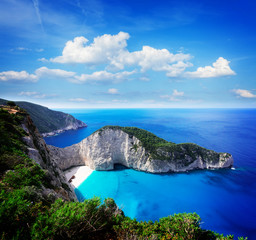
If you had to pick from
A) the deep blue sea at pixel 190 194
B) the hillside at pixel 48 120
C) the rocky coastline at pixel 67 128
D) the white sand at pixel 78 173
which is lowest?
the deep blue sea at pixel 190 194

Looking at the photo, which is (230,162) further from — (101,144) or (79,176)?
(79,176)

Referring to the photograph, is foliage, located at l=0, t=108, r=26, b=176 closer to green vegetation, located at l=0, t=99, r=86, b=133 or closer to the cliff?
the cliff

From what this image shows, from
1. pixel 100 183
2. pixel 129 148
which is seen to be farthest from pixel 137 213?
pixel 129 148

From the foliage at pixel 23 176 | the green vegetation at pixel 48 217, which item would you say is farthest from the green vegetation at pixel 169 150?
the foliage at pixel 23 176

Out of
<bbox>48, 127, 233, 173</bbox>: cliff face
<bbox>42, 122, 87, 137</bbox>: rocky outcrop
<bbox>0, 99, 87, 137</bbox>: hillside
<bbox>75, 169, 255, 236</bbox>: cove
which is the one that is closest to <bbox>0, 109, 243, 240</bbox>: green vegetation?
<bbox>75, 169, 255, 236</bbox>: cove

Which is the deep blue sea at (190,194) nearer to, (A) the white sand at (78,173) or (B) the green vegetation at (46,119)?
(A) the white sand at (78,173)

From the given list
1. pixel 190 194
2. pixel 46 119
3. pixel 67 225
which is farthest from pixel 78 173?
pixel 46 119

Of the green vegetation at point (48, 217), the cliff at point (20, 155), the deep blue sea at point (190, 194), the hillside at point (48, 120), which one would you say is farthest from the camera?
the hillside at point (48, 120)

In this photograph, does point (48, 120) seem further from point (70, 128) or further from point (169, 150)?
point (169, 150)
